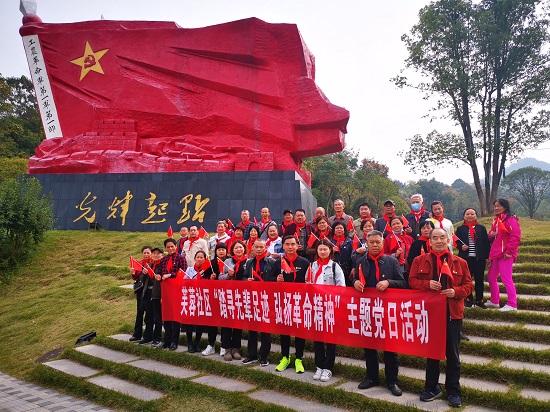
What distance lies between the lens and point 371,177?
108 ft

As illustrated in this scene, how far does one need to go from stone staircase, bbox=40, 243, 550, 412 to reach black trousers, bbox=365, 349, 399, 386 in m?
0.09

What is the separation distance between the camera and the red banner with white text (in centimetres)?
322

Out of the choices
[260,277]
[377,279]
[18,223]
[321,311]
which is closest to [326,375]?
[321,311]

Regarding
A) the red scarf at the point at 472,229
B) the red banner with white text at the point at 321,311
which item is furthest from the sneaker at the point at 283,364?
the red scarf at the point at 472,229

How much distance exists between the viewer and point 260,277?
432 centimetres

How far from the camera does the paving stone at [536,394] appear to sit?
2.89m

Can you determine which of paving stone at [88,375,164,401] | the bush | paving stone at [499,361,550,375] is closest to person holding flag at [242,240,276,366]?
paving stone at [88,375,164,401]

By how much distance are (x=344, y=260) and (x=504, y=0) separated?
45.5ft

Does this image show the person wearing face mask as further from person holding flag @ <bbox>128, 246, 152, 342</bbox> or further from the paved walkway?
the paved walkway

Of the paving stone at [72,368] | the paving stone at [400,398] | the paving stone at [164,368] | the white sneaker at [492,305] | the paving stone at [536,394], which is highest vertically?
the white sneaker at [492,305]

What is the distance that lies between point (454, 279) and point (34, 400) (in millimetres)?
4143

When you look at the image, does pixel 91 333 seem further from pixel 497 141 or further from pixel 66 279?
pixel 497 141

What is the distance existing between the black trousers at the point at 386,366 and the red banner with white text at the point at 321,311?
6 cm

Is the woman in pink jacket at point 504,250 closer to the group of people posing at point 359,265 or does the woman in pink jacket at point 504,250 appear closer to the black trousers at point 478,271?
the group of people posing at point 359,265
